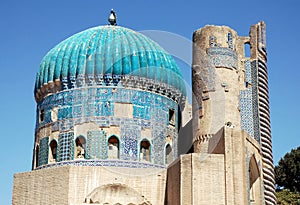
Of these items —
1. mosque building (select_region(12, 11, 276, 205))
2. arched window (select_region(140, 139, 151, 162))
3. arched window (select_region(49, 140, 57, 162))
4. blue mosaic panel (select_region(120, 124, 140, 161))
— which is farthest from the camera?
arched window (select_region(49, 140, 57, 162))

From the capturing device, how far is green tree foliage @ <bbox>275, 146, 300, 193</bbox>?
89.2 feet

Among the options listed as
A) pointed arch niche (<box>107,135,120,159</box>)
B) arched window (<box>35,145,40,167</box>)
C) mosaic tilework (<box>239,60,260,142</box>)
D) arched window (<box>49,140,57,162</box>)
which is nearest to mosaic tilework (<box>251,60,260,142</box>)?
mosaic tilework (<box>239,60,260,142</box>)

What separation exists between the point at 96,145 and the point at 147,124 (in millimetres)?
1821

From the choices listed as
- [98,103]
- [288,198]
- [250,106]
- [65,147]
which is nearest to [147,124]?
[98,103]

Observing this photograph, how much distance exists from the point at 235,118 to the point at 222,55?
197 centimetres

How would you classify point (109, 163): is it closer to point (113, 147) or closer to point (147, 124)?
point (113, 147)

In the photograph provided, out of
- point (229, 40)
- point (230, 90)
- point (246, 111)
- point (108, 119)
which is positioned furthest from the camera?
point (108, 119)

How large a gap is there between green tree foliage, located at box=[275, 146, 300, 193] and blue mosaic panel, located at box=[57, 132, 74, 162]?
530 inches

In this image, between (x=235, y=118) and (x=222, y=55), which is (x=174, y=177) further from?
(x=222, y=55)

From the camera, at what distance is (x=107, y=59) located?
18188 millimetres

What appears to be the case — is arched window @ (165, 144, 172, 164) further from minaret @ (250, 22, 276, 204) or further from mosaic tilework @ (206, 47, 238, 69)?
mosaic tilework @ (206, 47, 238, 69)

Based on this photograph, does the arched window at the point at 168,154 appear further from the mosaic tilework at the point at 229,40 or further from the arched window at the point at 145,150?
the mosaic tilework at the point at 229,40

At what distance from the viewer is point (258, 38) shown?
694 inches

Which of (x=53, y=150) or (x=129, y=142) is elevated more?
(x=129, y=142)
